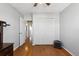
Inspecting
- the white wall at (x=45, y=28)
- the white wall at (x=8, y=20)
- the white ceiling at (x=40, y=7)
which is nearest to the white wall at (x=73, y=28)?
the white ceiling at (x=40, y=7)

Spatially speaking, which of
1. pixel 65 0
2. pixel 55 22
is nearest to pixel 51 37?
pixel 55 22

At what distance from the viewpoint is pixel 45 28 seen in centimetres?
627

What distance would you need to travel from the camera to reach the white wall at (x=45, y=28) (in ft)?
20.4

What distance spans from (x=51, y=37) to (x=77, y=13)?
10.7 ft

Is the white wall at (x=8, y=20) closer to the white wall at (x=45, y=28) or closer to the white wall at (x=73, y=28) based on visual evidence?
the white wall at (x=45, y=28)

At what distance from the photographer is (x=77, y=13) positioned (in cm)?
318

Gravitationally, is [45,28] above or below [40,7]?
below

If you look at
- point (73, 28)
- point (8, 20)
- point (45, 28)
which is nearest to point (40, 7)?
point (8, 20)

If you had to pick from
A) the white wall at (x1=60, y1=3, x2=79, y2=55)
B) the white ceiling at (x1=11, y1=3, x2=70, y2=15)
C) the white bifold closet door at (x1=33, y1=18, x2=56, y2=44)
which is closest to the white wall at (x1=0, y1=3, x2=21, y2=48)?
the white ceiling at (x1=11, y1=3, x2=70, y2=15)

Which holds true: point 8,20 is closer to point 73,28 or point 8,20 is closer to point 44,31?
point 73,28

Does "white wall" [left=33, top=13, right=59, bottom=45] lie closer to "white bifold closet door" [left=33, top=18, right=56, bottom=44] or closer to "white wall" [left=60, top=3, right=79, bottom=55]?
"white bifold closet door" [left=33, top=18, right=56, bottom=44]

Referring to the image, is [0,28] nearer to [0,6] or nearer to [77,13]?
[0,6]

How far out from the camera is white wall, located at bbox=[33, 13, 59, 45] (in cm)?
621

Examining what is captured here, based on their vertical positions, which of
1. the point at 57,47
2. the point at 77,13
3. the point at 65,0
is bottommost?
the point at 57,47
